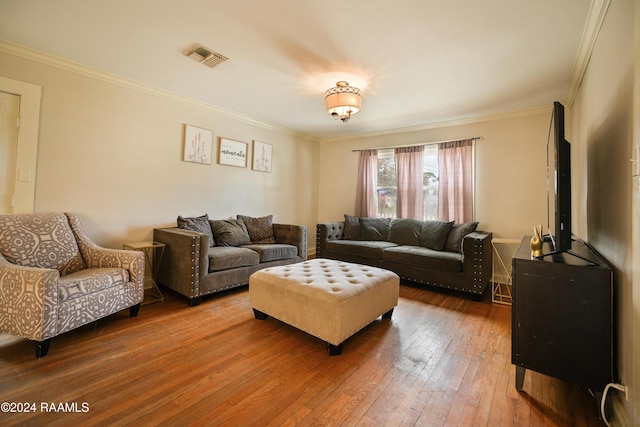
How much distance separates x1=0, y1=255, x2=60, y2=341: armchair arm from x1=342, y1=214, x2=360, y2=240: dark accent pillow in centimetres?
361

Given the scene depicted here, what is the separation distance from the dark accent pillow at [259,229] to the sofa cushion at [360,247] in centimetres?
96

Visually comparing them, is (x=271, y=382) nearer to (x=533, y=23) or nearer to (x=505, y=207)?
(x=533, y=23)

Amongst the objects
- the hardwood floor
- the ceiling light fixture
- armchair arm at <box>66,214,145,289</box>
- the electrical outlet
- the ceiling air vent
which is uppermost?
the ceiling air vent

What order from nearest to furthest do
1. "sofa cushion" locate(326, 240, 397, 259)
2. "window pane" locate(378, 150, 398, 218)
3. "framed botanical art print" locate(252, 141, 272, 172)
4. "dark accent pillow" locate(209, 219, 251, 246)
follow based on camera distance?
"dark accent pillow" locate(209, 219, 251, 246), "sofa cushion" locate(326, 240, 397, 259), "framed botanical art print" locate(252, 141, 272, 172), "window pane" locate(378, 150, 398, 218)

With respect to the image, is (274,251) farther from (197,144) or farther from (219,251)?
(197,144)

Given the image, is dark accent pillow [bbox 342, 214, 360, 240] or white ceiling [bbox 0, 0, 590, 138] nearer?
white ceiling [bbox 0, 0, 590, 138]

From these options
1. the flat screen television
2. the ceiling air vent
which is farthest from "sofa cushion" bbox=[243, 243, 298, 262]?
the flat screen television

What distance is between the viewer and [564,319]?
1.44 meters

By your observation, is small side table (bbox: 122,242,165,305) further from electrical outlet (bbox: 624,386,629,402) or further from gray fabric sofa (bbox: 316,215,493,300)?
electrical outlet (bbox: 624,386,629,402)

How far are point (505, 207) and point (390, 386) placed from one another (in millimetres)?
3209

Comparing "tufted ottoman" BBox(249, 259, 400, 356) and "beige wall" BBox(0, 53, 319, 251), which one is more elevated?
"beige wall" BBox(0, 53, 319, 251)

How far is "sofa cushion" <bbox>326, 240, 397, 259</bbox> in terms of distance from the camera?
3914 millimetres

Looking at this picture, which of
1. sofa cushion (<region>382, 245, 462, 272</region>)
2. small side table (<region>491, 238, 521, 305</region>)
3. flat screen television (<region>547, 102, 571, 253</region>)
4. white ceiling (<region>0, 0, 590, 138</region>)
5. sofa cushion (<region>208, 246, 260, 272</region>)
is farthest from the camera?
small side table (<region>491, 238, 521, 305</region>)

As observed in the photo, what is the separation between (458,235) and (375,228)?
50.7 inches
